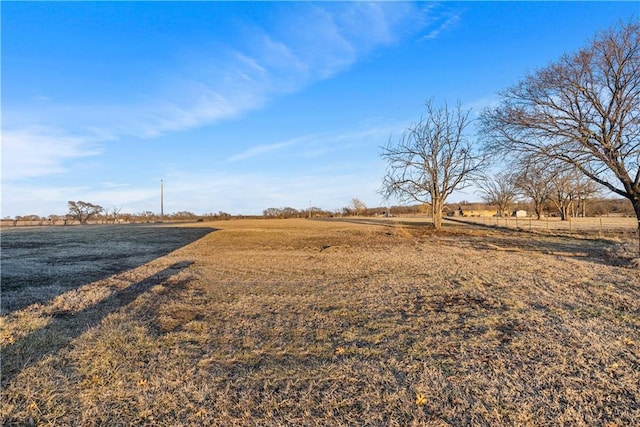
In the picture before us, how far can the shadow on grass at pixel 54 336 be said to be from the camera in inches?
136

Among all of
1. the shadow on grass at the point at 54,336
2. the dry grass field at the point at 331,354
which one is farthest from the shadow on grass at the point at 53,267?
the shadow on grass at the point at 54,336

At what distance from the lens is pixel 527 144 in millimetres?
15602

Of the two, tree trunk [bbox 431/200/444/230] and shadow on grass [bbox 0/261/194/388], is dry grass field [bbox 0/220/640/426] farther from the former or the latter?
tree trunk [bbox 431/200/444/230]

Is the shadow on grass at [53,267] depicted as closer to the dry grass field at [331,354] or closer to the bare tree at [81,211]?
the dry grass field at [331,354]

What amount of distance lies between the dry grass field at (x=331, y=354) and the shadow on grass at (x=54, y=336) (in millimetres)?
28

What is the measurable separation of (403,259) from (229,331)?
25.5 feet

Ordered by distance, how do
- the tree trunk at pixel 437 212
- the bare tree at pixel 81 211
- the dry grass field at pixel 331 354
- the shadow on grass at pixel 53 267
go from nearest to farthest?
the dry grass field at pixel 331 354
the shadow on grass at pixel 53 267
the tree trunk at pixel 437 212
the bare tree at pixel 81 211

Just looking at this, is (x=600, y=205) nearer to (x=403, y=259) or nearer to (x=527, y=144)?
(x=527, y=144)

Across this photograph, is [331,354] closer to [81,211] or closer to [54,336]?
[54,336]

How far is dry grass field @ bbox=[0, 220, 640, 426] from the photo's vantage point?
8.71 feet

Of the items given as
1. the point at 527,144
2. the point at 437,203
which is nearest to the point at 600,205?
the point at 437,203

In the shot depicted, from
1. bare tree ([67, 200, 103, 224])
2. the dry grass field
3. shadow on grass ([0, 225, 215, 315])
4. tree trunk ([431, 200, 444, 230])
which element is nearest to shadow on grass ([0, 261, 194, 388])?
the dry grass field

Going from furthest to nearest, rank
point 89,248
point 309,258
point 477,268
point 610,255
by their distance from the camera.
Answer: point 89,248 → point 309,258 → point 610,255 → point 477,268

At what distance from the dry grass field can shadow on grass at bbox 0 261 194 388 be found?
3 cm
